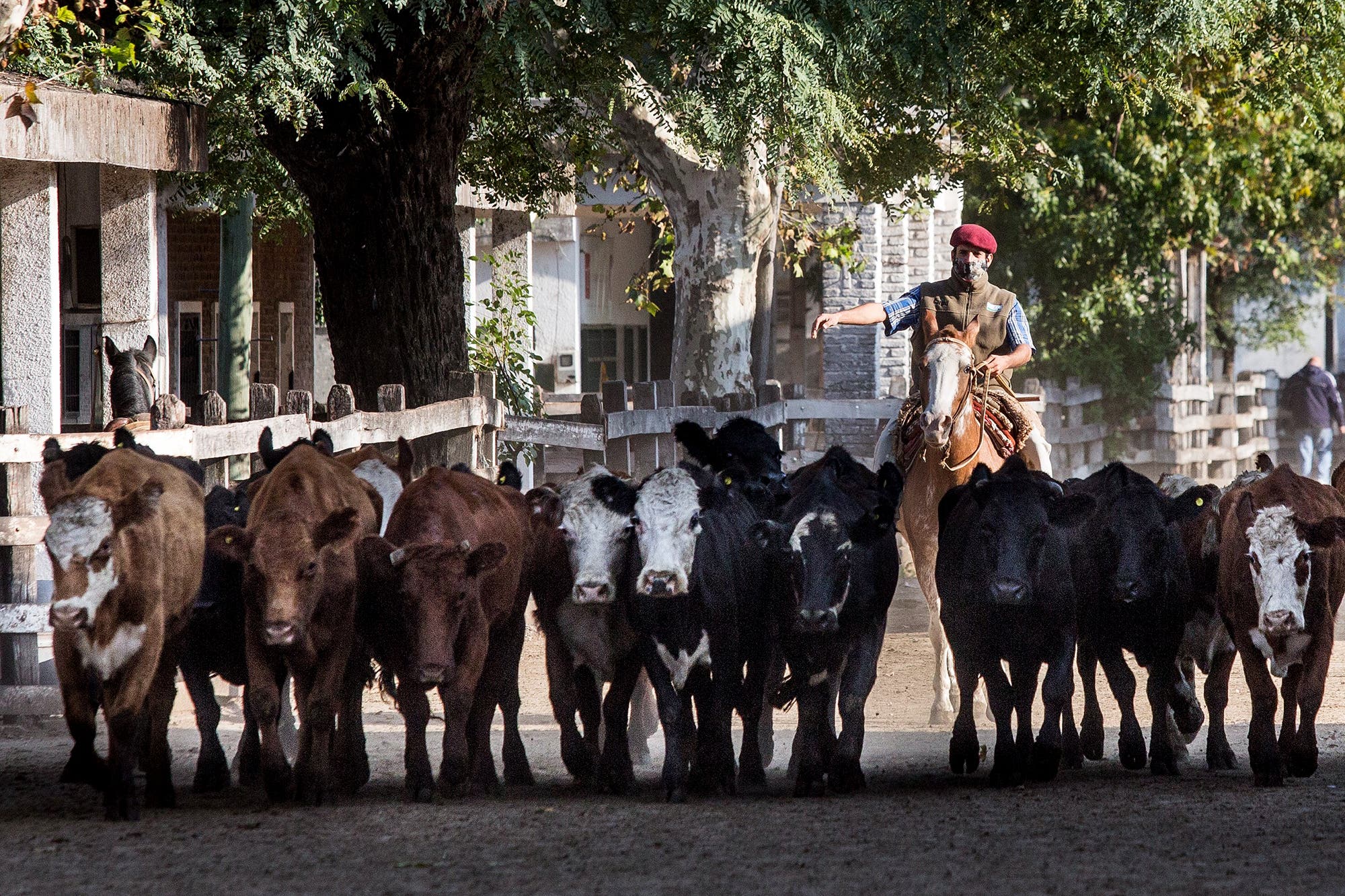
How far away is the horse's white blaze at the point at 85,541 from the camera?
6789mm

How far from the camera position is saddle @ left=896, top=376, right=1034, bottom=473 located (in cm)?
1047

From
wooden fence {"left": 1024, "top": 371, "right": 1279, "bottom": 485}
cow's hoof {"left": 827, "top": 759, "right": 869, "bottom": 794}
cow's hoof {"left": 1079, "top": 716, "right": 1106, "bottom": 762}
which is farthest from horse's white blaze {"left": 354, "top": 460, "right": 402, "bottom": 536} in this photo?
wooden fence {"left": 1024, "top": 371, "right": 1279, "bottom": 485}

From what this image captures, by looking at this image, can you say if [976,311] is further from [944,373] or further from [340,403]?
[340,403]

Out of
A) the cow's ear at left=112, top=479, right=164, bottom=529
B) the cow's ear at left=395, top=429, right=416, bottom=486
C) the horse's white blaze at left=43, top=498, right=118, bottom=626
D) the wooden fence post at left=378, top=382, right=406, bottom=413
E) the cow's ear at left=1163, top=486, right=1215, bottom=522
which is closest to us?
the horse's white blaze at left=43, top=498, right=118, bottom=626

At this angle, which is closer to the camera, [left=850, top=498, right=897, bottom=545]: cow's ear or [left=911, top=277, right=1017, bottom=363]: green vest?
[left=850, top=498, right=897, bottom=545]: cow's ear

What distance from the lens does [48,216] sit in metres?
11.4

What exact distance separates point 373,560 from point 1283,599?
11.8 ft

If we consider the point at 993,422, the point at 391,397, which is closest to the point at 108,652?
the point at 391,397

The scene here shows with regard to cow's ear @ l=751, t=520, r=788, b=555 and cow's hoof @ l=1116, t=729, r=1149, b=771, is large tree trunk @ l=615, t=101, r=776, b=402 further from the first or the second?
cow's ear @ l=751, t=520, r=788, b=555

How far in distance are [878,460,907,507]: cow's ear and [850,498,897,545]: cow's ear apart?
25 centimetres

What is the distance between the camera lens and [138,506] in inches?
276

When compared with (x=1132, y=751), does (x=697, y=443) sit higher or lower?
higher

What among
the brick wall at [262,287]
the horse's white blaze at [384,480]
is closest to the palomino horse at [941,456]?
the horse's white blaze at [384,480]

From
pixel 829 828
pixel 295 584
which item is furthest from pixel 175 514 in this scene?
pixel 829 828
